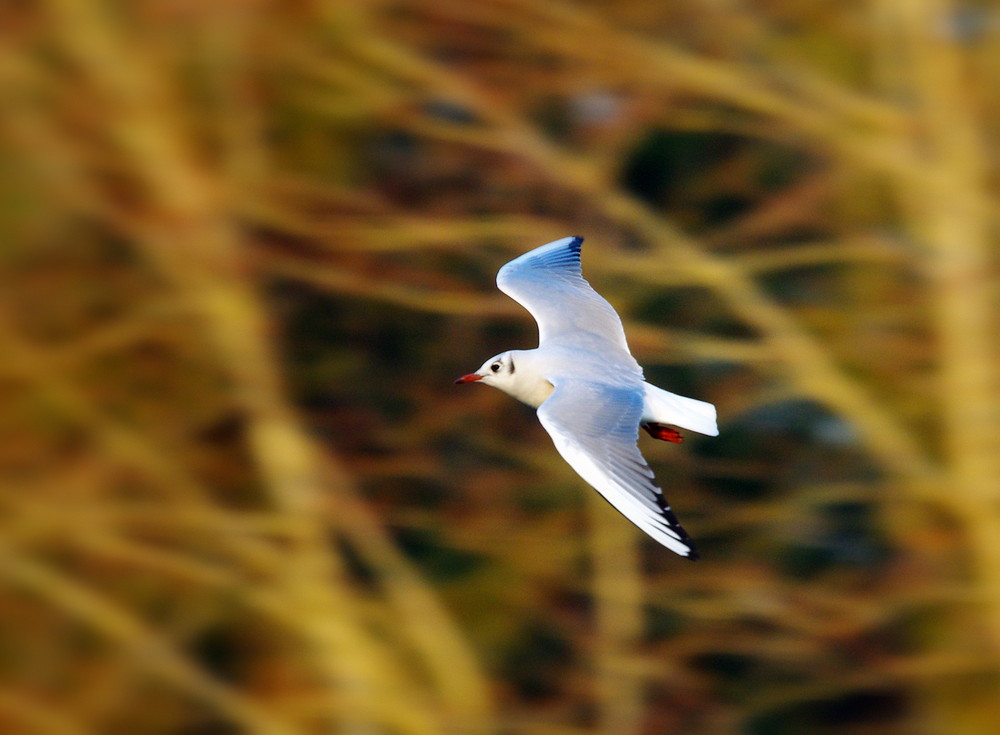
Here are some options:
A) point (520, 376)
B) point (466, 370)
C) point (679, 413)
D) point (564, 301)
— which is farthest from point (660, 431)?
point (466, 370)

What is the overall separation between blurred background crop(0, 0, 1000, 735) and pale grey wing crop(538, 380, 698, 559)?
79.3 inches

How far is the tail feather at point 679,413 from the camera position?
12.0ft

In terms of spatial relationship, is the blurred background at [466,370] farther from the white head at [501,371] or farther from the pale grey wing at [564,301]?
the white head at [501,371]

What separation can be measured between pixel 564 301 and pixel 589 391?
2.53 ft

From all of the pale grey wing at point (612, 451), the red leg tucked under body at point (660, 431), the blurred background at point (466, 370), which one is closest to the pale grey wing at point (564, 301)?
the red leg tucked under body at point (660, 431)

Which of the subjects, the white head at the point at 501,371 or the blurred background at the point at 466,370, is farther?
the blurred background at the point at 466,370

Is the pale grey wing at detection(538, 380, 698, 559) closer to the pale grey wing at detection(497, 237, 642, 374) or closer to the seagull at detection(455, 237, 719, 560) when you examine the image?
the seagull at detection(455, 237, 719, 560)

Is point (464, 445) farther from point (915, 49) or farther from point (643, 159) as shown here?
point (915, 49)

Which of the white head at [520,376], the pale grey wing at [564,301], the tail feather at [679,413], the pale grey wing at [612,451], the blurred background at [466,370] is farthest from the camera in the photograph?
the blurred background at [466,370]

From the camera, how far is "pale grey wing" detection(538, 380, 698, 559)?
3.18m

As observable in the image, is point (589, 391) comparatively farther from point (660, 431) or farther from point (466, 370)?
point (466, 370)

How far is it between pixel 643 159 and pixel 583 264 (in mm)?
1826

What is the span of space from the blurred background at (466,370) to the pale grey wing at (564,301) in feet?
3.37

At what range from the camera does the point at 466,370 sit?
627 cm
